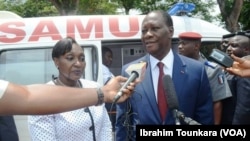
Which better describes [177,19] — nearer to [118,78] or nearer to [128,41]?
[128,41]

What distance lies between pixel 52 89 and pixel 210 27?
3.81 meters

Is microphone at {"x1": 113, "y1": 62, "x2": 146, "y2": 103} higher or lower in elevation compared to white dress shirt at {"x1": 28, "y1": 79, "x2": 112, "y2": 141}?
higher

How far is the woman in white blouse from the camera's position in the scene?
109 inches

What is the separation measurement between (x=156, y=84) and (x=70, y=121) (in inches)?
24.9

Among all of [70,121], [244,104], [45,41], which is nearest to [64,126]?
[70,121]

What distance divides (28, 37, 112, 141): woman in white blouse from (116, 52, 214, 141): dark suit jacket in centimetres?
16

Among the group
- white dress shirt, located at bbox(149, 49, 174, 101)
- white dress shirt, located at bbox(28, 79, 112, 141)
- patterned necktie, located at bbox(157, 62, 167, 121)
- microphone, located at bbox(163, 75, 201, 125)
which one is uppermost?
white dress shirt, located at bbox(149, 49, 174, 101)

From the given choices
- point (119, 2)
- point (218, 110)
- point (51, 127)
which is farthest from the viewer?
point (119, 2)

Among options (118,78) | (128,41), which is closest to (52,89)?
(118,78)

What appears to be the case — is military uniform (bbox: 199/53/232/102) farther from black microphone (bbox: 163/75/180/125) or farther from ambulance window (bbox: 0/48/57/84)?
ambulance window (bbox: 0/48/57/84)

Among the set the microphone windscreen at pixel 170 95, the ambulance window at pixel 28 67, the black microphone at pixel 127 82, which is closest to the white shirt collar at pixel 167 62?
the microphone windscreen at pixel 170 95

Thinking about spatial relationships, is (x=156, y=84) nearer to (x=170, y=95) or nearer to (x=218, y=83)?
(x=170, y=95)

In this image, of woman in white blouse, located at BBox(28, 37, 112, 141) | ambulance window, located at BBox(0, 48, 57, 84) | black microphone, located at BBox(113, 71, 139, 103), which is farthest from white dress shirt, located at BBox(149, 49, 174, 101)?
ambulance window, located at BBox(0, 48, 57, 84)

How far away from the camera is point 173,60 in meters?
3.03
